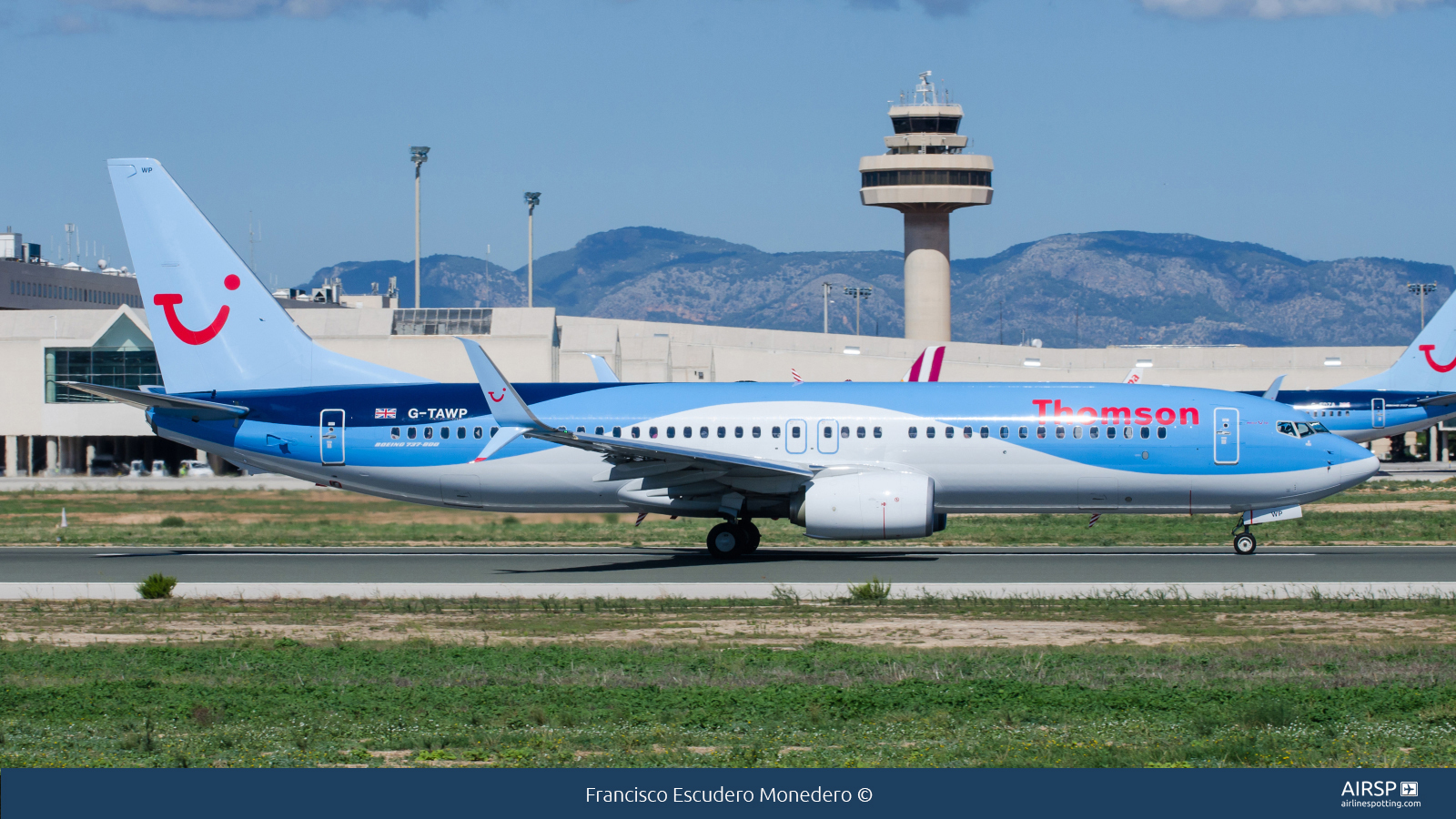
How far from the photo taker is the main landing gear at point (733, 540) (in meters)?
32.1

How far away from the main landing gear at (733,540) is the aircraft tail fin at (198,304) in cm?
844

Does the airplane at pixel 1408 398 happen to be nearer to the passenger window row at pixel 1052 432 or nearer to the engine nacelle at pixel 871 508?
the passenger window row at pixel 1052 432

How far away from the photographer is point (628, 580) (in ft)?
89.9

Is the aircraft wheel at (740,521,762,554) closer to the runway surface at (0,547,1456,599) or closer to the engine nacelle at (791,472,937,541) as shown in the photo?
the runway surface at (0,547,1456,599)

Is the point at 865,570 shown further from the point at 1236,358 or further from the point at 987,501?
the point at 1236,358

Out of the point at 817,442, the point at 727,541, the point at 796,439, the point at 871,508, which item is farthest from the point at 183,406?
the point at 871,508

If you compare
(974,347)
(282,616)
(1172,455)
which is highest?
(974,347)

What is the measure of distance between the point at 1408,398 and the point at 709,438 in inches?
1489

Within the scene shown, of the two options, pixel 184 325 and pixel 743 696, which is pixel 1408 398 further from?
pixel 743 696

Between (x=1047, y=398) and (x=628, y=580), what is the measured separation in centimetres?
1093

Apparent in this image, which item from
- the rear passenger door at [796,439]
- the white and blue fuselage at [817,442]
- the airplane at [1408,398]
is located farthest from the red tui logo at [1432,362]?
the rear passenger door at [796,439]

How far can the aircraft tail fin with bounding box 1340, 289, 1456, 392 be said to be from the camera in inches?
2270

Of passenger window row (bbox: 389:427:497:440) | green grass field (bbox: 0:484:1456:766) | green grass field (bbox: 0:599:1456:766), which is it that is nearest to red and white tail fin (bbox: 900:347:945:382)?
passenger window row (bbox: 389:427:497:440)
